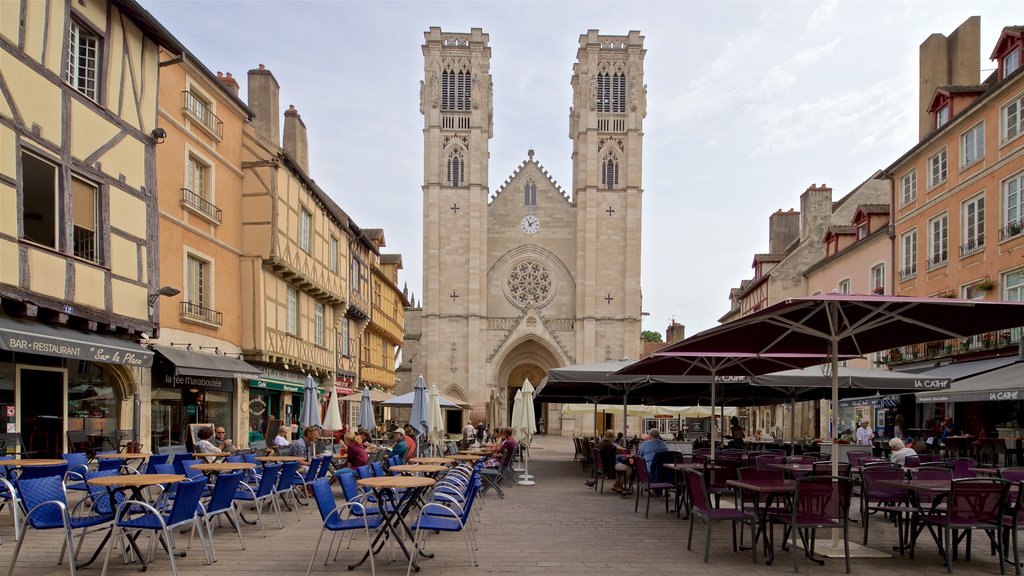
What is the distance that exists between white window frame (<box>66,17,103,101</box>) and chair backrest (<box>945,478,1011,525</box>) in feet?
39.5

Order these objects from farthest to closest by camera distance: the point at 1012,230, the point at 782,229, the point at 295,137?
1. the point at 782,229
2. the point at 295,137
3. the point at 1012,230

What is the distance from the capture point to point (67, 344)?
399 inches

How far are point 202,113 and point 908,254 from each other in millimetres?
18737

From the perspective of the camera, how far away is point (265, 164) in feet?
58.1

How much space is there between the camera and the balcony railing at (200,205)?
14867mm

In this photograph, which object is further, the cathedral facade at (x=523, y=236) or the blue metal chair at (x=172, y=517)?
the cathedral facade at (x=523, y=236)

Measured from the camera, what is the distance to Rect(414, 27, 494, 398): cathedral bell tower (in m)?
42.2

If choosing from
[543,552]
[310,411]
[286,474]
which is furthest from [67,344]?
[543,552]

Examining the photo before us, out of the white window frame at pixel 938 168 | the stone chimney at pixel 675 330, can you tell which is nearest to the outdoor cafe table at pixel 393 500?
the white window frame at pixel 938 168

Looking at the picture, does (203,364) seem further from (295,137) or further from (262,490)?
(295,137)

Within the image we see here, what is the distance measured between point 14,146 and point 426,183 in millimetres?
33356

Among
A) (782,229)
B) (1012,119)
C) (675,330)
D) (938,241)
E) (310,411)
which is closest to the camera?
(310,411)

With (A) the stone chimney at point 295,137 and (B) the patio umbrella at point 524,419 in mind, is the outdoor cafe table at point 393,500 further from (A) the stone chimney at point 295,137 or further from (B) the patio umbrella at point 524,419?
(A) the stone chimney at point 295,137

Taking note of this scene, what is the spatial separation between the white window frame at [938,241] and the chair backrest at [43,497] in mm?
19740
